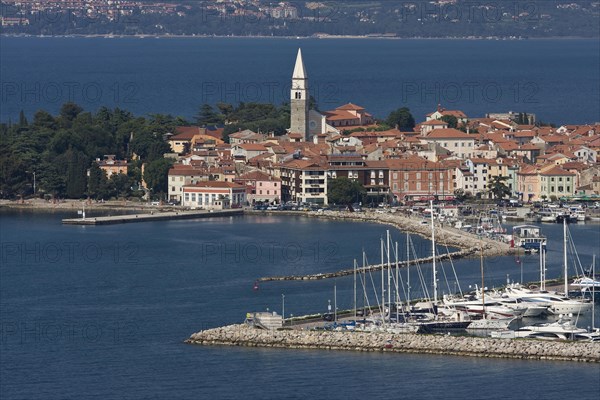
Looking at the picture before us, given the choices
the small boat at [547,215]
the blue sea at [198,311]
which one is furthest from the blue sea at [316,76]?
the blue sea at [198,311]

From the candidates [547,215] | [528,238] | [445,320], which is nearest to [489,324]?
[445,320]

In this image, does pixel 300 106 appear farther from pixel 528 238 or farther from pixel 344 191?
pixel 528 238

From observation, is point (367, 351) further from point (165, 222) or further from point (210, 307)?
point (165, 222)

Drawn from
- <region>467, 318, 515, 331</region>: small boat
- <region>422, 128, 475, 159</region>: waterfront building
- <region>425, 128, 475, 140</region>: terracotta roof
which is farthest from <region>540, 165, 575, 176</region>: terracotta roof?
<region>467, 318, 515, 331</region>: small boat

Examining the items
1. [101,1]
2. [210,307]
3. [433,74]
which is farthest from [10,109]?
[101,1]

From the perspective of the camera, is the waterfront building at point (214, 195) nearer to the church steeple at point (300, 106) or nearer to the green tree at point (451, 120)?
the church steeple at point (300, 106)

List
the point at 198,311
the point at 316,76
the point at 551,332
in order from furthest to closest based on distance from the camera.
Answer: the point at 316,76, the point at 198,311, the point at 551,332
